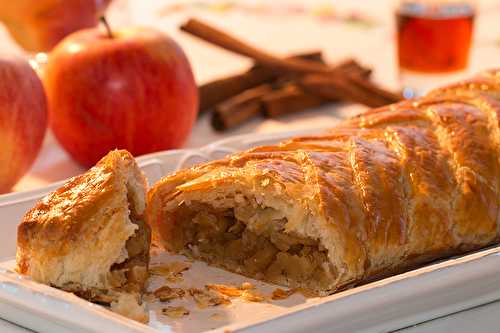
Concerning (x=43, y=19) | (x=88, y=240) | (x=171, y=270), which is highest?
(x=43, y=19)

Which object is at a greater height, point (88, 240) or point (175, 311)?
point (88, 240)

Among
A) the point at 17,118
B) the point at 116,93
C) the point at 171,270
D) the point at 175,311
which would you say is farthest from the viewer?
the point at 116,93

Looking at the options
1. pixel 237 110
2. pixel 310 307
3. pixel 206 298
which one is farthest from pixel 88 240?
pixel 237 110

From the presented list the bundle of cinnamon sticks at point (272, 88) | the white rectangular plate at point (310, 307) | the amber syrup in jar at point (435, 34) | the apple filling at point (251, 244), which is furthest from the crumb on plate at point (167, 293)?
the amber syrup in jar at point (435, 34)

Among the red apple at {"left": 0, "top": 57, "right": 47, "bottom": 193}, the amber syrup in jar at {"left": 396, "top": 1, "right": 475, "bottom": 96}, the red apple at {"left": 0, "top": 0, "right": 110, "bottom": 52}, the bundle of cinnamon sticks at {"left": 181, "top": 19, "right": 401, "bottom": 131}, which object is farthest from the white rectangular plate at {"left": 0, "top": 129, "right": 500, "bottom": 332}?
the red apple at {"left": 0, "top": 0, "right": 110, "bottom": 52}

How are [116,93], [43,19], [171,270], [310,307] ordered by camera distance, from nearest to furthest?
[310,307], [171,270], [116,93], [43,19]

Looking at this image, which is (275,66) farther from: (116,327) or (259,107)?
(116,327)

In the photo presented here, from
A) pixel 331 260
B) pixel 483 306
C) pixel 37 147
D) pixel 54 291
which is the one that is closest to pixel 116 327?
pixel 54 291

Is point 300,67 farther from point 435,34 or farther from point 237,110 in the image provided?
point 435,34
